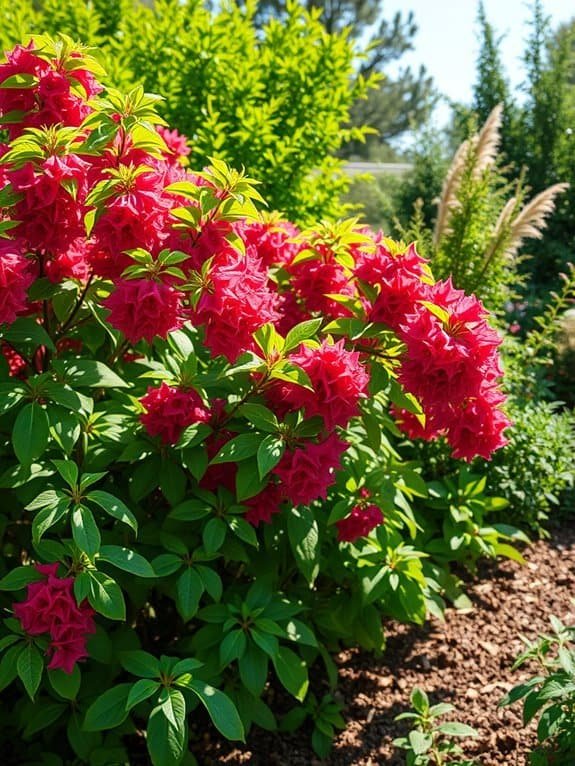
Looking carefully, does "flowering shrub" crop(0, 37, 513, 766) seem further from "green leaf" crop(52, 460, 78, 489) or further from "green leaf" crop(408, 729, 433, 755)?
"green leaf" crop(408, 729, 433, 755)

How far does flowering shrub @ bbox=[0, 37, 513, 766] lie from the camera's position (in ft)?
5.80

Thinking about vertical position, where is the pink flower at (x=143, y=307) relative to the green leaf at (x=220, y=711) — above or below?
above

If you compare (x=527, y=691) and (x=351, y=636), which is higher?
(x=527, y=691)

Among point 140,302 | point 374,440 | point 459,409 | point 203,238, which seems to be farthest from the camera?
point 374,440

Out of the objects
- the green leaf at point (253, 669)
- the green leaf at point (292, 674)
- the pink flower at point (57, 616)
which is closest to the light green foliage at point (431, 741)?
the green leaf at point (292, 674)

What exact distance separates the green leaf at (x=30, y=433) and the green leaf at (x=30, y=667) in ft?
1.52

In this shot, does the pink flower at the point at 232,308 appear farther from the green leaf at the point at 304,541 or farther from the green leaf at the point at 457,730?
the green leaf at the point at 457,730

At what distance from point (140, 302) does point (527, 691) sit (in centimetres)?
149

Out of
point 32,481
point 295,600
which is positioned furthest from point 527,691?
point 32,481

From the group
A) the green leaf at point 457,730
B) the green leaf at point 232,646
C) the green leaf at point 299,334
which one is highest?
the green leaf at point 299,334

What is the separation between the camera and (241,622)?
2150 millimetres

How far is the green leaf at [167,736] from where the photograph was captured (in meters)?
1.74

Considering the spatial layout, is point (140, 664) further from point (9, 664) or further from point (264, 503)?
point (264, 503)

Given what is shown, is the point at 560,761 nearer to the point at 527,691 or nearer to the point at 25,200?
the point at 527,691
